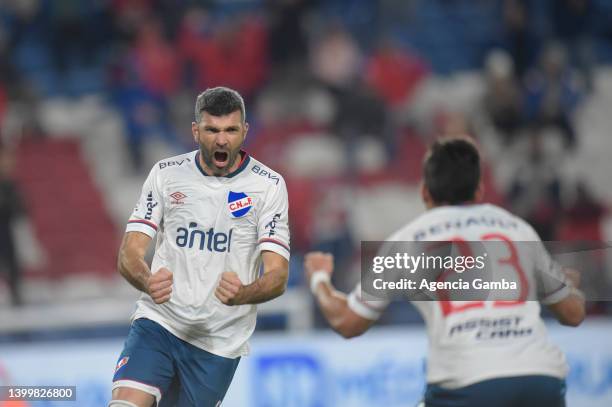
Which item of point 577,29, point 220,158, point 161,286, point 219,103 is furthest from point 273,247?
point 577,29

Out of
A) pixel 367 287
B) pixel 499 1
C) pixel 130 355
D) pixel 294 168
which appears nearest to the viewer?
pixel 367 287

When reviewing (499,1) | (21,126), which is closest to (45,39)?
(21,126)

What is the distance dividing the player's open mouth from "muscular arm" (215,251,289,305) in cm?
48

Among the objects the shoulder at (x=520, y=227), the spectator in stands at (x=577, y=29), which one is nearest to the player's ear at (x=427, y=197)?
the shoulder at (x=520, y=227)

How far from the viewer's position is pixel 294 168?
40.4ft

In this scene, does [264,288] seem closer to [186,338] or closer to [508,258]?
[186,338]

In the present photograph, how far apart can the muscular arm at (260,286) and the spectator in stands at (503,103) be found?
7.09 metres

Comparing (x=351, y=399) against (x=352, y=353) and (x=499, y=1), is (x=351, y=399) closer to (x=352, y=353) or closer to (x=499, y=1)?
(x=352, y=353)

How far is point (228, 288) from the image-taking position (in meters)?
4.51

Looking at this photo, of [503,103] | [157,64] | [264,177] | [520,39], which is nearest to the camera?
[264,177]

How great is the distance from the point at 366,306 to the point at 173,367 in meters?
1.17

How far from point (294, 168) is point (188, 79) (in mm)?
1698

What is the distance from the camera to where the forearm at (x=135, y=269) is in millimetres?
4664

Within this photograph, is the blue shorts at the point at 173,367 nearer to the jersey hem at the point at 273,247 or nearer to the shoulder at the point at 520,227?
the jersey hem at the point at 273,247
